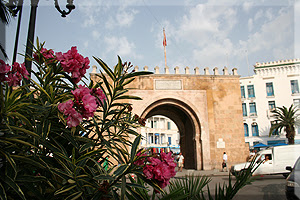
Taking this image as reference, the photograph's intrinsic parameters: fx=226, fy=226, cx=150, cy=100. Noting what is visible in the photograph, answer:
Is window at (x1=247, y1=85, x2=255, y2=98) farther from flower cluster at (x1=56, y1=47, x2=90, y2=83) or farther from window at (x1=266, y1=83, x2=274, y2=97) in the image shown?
flower cluster at (x1=56, y1=47, x2=90, y2=83)

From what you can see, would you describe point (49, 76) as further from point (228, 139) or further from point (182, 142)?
point (182, 142)

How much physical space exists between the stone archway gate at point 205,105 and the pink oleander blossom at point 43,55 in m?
11.8

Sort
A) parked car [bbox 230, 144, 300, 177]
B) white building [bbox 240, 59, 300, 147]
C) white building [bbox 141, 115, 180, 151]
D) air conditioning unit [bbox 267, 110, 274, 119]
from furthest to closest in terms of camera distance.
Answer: white building [bbox 141, 115, 180, 151], white building [bbox 240, 59, 300, 147], air conditioning unit [bbox 267, 110, 274, 119], parked car [bbox 230, 144, 300, 177]

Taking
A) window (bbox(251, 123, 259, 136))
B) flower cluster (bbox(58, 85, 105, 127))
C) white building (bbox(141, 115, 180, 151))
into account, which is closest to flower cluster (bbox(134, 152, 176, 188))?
flower cluster (bbox(58, 85, 105, 127))

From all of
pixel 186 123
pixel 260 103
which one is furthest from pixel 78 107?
pixel 260 103

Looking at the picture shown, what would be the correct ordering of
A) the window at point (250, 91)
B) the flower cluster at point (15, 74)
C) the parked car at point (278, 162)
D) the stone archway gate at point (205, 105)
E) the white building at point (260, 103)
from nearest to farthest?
the flower cluster at point (15, 74), the parked car at point (278, 162), the stone archway gate at point (205, 105), the white building at point (260, 103), the window at point (250, 91)

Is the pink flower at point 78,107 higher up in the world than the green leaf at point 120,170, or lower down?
higher up

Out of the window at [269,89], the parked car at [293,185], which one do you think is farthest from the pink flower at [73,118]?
the window at [269,89]

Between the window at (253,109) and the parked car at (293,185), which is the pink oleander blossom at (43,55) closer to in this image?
the parked car at (293,185)

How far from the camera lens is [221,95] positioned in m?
14.9

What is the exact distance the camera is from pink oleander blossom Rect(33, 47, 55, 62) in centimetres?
216

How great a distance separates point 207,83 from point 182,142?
5.44 m

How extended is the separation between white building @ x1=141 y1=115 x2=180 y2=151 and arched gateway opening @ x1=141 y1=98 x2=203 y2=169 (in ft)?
60.3

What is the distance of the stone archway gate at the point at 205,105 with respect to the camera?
14125 mm
